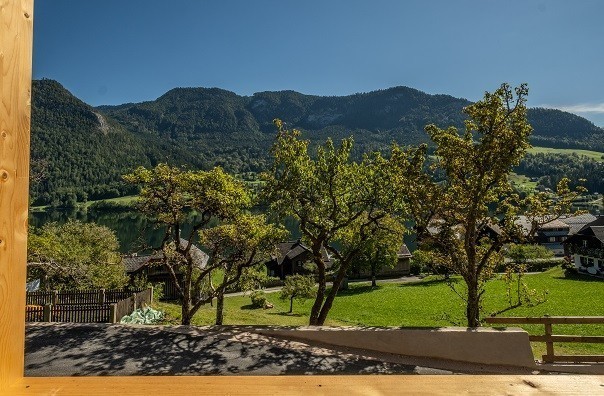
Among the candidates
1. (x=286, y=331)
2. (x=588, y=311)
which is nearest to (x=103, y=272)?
(x=286, y=331)

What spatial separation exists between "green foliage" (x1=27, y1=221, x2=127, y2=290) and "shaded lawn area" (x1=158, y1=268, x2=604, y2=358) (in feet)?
10.4

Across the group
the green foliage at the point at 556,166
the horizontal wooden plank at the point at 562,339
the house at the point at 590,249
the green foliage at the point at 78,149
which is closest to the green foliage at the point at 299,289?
the horizontal wooden plank at the point at 562,339

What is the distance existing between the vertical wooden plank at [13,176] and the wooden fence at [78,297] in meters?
17.8

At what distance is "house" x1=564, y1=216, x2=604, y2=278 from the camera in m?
45.3

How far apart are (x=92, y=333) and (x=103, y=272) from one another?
1391cm

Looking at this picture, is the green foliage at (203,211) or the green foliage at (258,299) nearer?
the green foliage at (203,211)

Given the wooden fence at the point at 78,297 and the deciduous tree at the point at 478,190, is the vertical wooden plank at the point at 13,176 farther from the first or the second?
the wooden fence at the point at 78,297

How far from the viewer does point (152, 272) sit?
39.7 meters

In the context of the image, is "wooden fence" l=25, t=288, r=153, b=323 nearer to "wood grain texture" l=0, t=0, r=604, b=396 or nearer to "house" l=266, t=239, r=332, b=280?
"wood grain texture" l=0, t=0, r=604, b=396

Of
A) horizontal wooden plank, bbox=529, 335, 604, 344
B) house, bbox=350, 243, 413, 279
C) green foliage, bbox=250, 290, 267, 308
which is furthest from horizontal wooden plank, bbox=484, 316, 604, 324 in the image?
house, bbox=350, 243, 413, 279

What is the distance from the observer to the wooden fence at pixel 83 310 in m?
15.5

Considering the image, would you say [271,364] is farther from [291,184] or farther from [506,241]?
[506,241]

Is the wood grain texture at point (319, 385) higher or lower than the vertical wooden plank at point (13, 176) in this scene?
lower

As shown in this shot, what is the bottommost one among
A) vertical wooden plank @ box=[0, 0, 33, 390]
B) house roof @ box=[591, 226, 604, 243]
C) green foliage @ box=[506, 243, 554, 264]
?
green foliage @ box=[506, 243, 554, 264]
